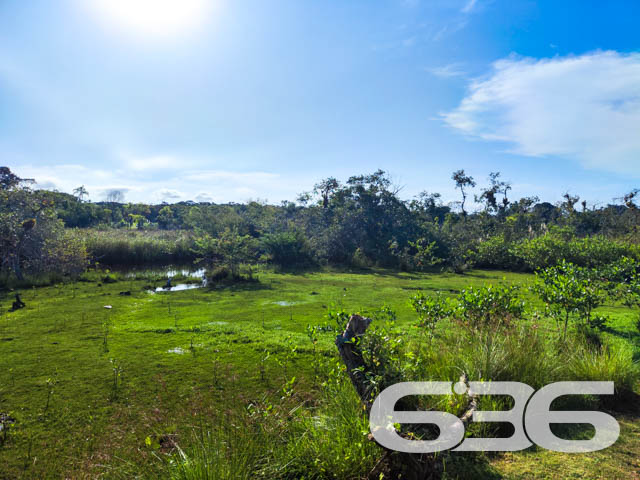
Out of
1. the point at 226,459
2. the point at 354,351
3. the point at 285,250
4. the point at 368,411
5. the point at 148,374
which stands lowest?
the point at 148,374

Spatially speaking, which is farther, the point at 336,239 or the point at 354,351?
the point at 336,239

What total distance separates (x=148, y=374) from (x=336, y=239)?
50.5ft

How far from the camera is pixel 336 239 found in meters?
19.5

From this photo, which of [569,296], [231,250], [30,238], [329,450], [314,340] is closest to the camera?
[329,450]

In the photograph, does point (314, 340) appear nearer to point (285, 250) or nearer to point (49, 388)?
point (49, 388)

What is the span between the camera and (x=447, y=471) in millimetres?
2609

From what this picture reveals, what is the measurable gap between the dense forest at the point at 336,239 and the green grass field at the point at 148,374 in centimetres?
397

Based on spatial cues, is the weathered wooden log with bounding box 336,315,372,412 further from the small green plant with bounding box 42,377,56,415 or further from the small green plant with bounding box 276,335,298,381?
the small green plant with bounding box 42,377,56,415

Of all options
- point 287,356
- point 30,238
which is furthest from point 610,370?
point 30,238

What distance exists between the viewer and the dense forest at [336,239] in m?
13.0

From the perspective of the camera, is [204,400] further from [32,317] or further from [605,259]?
[605,259]

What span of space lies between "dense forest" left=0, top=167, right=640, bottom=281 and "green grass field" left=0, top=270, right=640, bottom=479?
13.0 ft

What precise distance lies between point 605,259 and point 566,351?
485 inches

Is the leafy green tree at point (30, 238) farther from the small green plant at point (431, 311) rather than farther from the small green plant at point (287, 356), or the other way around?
the small green plant at point (431, 311)
